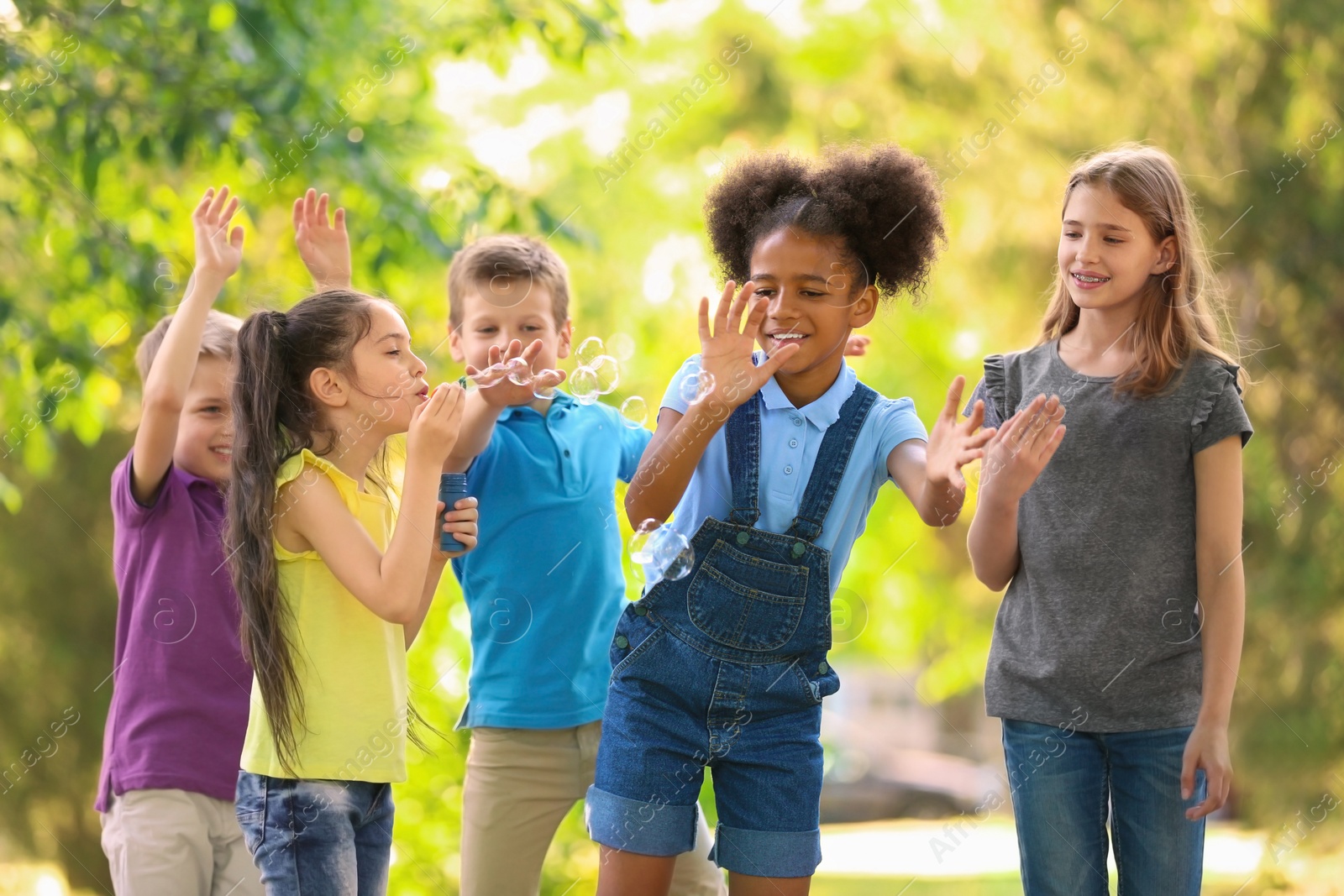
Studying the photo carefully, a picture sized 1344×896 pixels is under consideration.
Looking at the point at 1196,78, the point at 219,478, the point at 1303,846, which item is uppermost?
the point at 1196,78

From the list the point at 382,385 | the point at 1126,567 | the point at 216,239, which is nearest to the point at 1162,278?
the point at 1126,567

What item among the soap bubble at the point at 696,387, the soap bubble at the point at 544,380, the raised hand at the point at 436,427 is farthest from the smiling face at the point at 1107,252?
the raised hand at the point at 436,427

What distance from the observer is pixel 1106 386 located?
2.54 meters

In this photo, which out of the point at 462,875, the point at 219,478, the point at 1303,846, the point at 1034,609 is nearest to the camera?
the point at 1034,609

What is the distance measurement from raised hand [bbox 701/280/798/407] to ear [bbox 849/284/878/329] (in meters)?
0.25

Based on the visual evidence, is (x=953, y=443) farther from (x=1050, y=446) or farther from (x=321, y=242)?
(x=321, y=242)

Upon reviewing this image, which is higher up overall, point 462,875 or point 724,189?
point 724,189

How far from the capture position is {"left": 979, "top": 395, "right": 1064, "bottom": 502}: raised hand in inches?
87.4

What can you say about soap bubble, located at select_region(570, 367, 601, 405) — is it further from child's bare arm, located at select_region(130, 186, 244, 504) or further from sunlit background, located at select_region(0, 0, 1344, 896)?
child's bare arm, located at select_region(130, 186, 244, 504)

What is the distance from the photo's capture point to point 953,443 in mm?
2203

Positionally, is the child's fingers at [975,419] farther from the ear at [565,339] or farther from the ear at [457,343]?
the ear at [457,343]

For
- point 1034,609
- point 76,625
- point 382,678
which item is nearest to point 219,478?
point 382,678

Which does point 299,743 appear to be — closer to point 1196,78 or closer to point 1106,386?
point 1106,386

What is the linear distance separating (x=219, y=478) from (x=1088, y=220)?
1.88 metres
